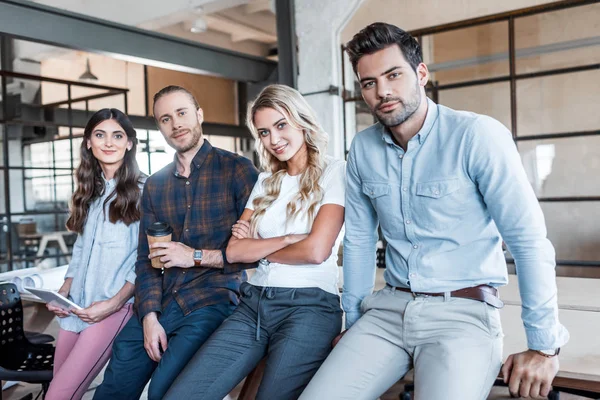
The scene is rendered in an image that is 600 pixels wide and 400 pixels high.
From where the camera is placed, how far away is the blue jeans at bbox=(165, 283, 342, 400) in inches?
66.6

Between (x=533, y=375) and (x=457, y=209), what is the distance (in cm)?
49

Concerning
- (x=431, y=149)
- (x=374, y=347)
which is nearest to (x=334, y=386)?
(x=374, y=347)

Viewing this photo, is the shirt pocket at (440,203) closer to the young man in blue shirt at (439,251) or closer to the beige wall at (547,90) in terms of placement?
the young man in blue shirt at (439,251)

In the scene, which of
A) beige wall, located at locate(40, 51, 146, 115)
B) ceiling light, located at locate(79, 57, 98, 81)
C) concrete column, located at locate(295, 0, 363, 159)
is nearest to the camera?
concrete column, located at locate(295, 0, 363, 159)

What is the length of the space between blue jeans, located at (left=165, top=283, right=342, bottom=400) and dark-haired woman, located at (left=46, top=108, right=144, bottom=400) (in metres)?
0.61

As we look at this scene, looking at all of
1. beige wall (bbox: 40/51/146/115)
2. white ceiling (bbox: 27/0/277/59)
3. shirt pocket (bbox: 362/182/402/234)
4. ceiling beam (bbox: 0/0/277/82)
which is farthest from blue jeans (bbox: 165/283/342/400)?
beige wall (bbox: 40/51/146/115)

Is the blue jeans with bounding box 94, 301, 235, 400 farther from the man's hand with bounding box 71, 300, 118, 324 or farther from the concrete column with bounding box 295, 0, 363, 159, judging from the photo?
the concrete column with bounding box 295, 0, 363, 159

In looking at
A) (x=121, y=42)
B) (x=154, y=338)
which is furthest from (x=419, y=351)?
(x=121, y=42)

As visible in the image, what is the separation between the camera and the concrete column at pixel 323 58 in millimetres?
4902

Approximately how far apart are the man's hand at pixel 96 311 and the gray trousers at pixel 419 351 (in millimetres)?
1046

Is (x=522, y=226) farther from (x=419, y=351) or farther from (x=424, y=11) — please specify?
(x=424, y=11)

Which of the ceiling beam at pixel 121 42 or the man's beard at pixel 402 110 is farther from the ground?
the ceiling beam at pixel 121 42

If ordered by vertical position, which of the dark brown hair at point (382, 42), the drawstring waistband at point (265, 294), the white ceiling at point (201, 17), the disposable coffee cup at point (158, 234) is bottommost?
the drawstring waistband at point (265, 294)

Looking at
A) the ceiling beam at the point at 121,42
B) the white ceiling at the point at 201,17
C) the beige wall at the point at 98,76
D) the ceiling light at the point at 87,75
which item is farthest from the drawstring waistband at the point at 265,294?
the ceiling light at the point at 87,75
